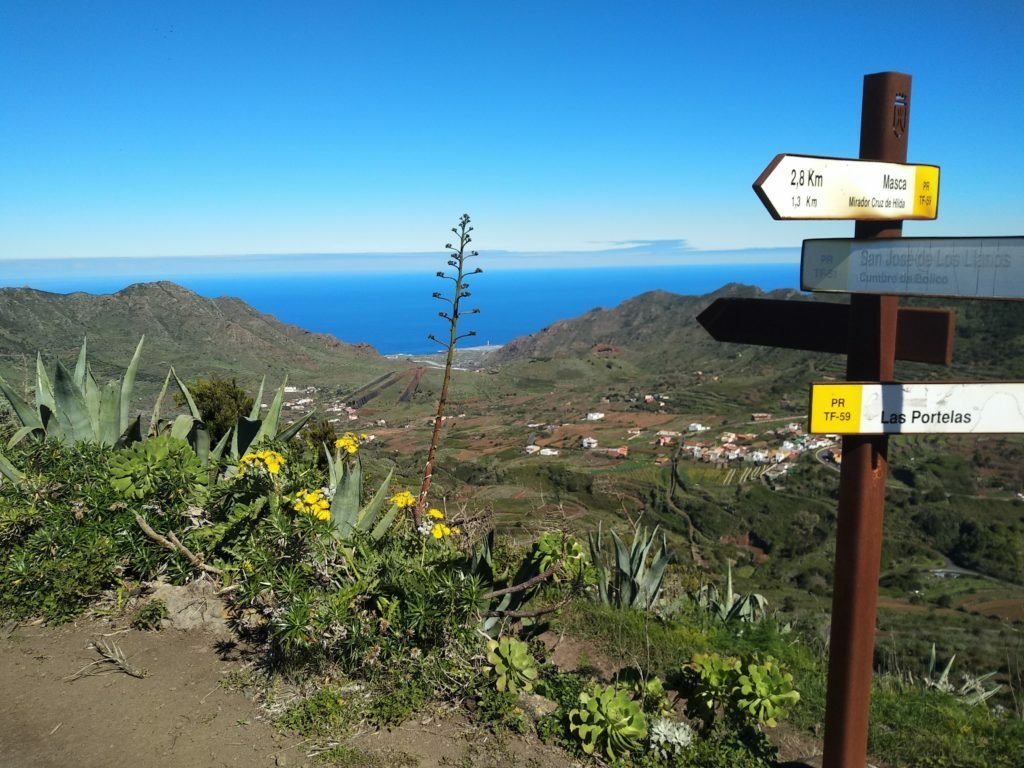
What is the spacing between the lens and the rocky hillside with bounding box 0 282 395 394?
3509cm

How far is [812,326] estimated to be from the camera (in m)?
2.41

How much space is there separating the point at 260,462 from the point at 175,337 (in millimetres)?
54040

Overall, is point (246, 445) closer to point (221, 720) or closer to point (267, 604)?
point (267, 604)

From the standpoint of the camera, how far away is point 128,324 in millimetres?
45969

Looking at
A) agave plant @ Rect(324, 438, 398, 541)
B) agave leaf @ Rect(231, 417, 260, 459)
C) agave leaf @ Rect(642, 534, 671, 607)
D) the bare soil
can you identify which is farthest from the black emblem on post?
agave leaf @ Rect(231, 417, 260, 459)

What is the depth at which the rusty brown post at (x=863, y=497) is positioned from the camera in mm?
2150

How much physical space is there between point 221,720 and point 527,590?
4.97 feet

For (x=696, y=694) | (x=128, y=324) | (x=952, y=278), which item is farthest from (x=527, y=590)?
(x=128, y=324)

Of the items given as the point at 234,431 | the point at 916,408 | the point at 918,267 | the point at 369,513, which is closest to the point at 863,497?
the point at 916,408

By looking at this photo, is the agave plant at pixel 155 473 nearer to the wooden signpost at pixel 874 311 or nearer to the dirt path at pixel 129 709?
the dirt path at pixel 129 709

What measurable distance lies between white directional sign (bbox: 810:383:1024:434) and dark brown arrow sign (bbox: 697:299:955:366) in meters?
0.11

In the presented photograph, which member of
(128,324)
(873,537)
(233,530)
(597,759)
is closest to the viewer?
(873,537)

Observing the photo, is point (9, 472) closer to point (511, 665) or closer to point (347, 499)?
point (347, 499)

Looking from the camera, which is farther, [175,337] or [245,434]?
[175,337]
